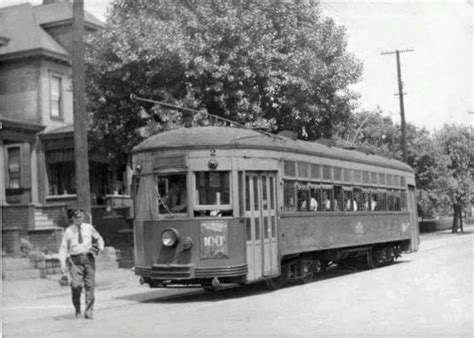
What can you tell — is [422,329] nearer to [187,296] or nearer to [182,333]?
[182,333]

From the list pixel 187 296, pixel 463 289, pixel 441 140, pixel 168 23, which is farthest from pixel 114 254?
pixel 441 140

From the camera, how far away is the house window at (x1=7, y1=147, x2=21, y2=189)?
2945cm

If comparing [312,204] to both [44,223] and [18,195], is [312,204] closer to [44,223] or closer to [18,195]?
[44,223]

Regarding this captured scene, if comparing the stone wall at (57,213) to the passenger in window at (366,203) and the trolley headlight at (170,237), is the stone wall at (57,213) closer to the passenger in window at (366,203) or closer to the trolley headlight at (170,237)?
the passenger in window at (366,203)

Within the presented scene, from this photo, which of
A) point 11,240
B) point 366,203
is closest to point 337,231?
point 366,203

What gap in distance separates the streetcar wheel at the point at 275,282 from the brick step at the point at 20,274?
6.91 meters

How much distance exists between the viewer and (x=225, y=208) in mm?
13227

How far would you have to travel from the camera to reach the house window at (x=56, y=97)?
30500mm

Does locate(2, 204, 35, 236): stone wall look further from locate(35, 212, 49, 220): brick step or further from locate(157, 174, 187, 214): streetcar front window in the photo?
locate(157, 174, 187, 214): streetcar front window

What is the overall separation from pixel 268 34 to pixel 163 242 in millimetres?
10680

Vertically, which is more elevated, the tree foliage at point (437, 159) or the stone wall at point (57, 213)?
the tree foliage at point (437, 159)

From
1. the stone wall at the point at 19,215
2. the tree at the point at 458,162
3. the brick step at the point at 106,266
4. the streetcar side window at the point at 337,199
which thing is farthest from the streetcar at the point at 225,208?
the tree at the point at 458,162

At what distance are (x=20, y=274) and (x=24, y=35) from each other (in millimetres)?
16031

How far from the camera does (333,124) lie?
25.1 m
